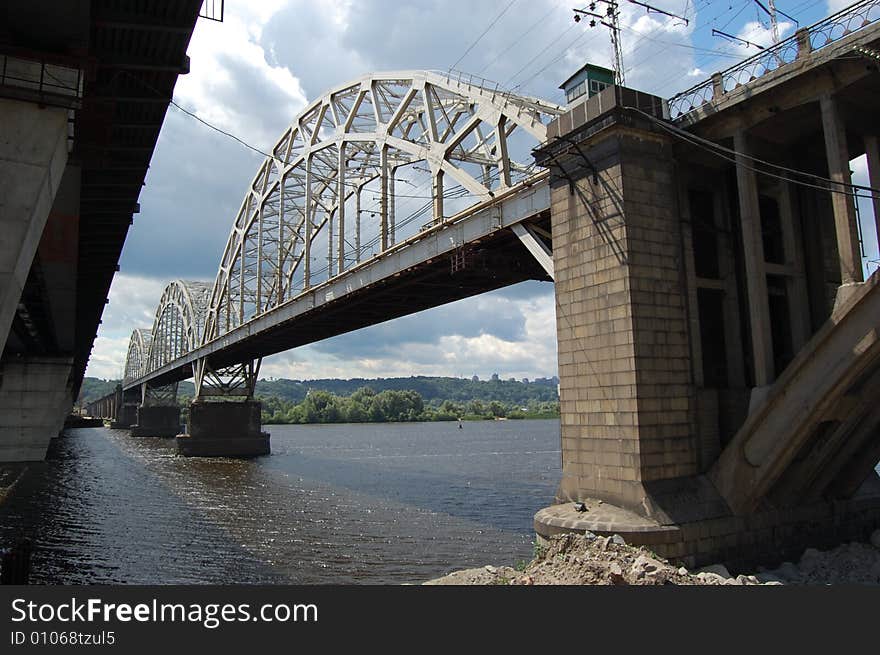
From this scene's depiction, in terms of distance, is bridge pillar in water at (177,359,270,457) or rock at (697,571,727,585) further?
bridge pillar in water at (177,359,270,457)

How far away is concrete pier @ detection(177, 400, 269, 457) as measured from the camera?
69438 millimetres

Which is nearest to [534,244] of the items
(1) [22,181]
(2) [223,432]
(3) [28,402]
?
(1) [22,181]

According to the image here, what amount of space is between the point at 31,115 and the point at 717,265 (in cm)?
1738

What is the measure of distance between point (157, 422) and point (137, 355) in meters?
68.7

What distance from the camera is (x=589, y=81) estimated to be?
758 inches

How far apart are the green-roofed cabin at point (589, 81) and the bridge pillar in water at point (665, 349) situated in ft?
5.87

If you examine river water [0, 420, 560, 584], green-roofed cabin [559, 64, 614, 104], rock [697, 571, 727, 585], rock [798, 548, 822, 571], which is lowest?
river water [0, 420, 560, 584]

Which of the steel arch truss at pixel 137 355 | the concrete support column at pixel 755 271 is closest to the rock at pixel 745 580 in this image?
the concrete support column at pixel 755 271

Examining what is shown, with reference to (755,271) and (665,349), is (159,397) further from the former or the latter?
(755,271)

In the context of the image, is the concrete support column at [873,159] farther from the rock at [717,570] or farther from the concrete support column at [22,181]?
the concrete support column at [22,181]

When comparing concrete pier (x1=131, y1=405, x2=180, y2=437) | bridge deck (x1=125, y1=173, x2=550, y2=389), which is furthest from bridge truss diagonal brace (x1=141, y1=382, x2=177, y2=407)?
bridge deck (x1=125, y1=173, x2=550, y2=389)

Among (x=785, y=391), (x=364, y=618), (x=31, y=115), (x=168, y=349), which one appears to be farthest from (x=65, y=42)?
(x=168, y=349)

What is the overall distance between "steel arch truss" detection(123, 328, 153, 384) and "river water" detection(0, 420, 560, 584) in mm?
109275

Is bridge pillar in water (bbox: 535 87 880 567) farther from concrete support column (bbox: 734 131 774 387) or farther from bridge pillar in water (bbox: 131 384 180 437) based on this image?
bridge pillar in water (bbox: 131 384 180 437)
